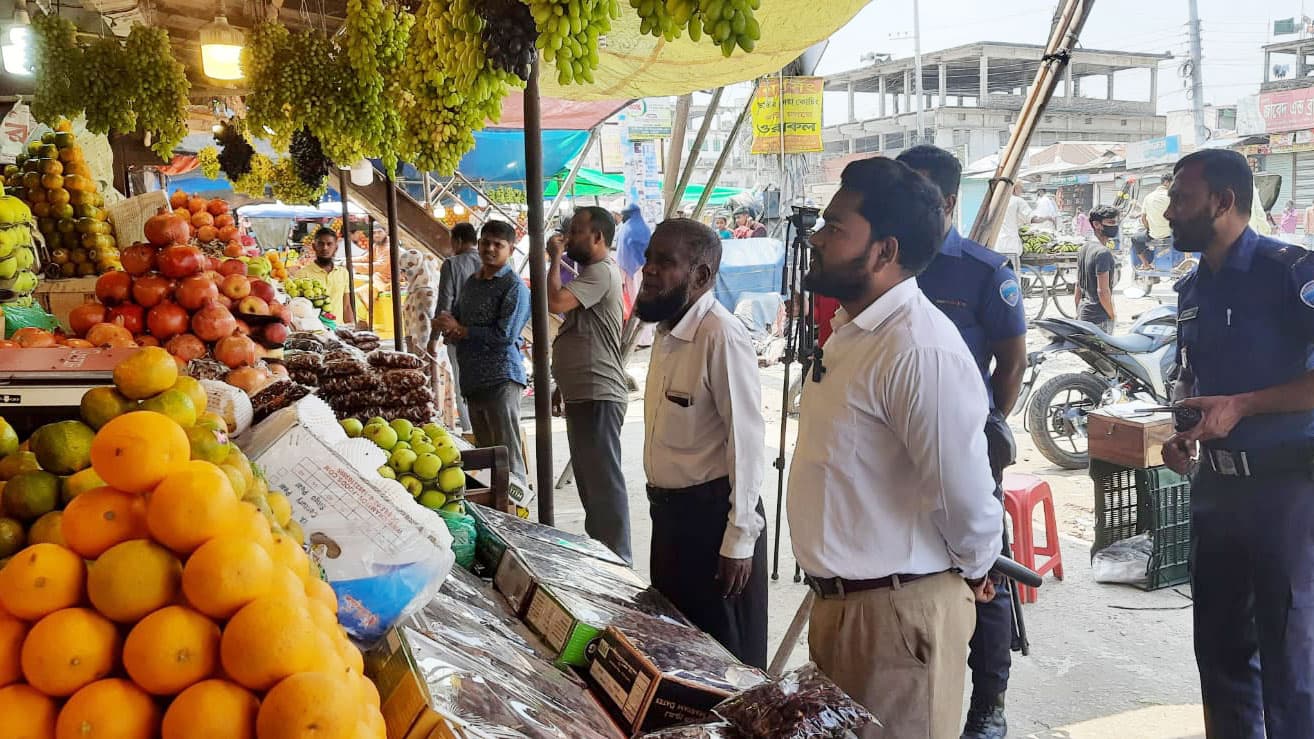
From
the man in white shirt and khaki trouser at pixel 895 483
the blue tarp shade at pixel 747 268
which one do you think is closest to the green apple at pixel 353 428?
the man in white shirt and khaki trouser at pixel 895 483

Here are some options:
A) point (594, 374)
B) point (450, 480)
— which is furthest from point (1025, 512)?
point (450, 480)

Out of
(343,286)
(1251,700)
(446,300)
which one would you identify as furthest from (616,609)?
(343,286)

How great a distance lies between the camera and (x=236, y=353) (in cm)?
315

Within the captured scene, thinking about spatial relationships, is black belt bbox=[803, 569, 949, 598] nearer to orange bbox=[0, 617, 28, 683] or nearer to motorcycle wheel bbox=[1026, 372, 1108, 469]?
orange bbox=[0, 617, 28, 683]

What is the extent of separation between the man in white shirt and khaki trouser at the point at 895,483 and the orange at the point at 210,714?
4.94ft

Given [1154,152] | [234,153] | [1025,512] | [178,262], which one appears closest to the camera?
[178,262]

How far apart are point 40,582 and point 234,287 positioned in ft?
8.46

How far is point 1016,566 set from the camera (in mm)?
2328

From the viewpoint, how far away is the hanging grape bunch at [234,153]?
7.15m

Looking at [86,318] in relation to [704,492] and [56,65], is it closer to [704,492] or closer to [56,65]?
[56,65]

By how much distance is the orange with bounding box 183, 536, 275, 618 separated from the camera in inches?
43.3

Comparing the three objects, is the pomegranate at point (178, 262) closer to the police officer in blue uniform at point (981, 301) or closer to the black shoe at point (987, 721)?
the police officer in blue uniform at point (981, 301)

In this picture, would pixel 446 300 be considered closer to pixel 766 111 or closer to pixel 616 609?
pixel 616 609

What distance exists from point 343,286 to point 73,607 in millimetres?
8149
